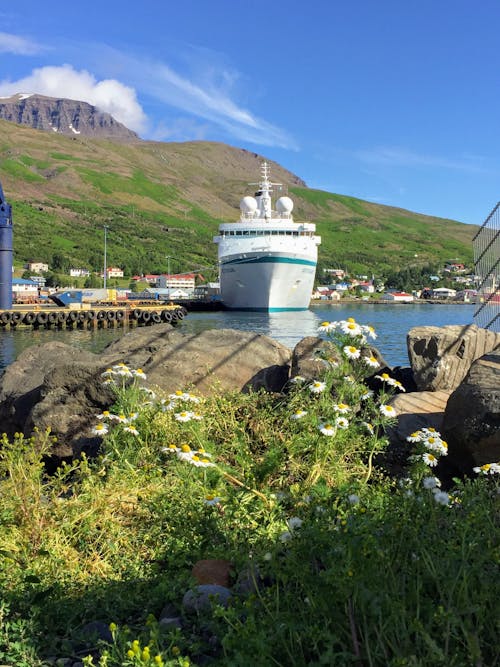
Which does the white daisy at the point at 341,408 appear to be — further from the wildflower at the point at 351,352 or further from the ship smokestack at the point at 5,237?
the ship smokestack at the point at 5,237

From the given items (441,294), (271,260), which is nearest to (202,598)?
(271,260)

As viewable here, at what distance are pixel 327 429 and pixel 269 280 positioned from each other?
56.2 m

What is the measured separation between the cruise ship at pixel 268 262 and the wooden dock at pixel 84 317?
819 centimetres

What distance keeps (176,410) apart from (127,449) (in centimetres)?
71

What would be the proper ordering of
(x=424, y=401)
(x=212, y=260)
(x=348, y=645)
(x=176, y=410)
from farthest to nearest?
1. (x=212, y=260)
2. (x=424, y=401)
3. (x=176, y=410)
4. (x=348, y=645)

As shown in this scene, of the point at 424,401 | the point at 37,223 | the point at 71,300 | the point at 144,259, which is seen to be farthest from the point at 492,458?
the point at 37,223

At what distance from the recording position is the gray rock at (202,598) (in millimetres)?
3211

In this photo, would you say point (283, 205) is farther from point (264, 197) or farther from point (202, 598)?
point (202, 598)

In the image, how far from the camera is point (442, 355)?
28.2ft

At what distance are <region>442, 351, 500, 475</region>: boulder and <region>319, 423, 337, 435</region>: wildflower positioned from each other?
5.48 feet

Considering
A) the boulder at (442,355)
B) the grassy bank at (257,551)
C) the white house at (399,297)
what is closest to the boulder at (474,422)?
the grassy bank at (257,551)

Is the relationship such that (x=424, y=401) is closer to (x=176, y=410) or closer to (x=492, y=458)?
(x=492, y=458)

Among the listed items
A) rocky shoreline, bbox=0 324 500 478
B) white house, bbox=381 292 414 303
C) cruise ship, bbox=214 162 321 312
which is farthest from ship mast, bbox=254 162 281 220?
white house, bbox=381 292 414 303

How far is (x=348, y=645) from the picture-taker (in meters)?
2.51
